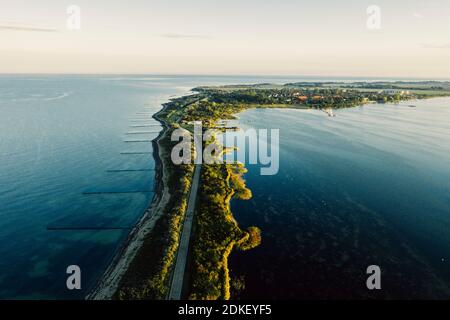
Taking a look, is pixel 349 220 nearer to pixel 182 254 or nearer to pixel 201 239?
pixel 201 239

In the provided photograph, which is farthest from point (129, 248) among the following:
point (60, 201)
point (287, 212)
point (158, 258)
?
point (287, 212)

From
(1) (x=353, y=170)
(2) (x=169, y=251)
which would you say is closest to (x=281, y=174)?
(1) (x=353, y=170)

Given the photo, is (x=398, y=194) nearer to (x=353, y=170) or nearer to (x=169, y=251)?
(x=353, y=170)

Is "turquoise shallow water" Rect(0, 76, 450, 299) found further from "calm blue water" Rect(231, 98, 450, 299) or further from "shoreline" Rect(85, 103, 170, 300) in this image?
"shoreline" Rect(85, 103, 170, 300)

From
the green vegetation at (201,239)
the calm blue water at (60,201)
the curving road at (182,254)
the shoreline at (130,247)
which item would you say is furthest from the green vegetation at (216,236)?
the calm blue water at (60,201)

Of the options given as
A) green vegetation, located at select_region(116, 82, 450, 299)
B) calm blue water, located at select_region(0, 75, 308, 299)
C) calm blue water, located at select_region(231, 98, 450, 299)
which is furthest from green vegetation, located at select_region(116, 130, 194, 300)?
calm blue water, located at select_region(231, 98, 450, 299)

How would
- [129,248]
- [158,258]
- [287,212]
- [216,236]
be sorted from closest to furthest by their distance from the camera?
[158,258]
[129,248]
[216,236]
[287,212]

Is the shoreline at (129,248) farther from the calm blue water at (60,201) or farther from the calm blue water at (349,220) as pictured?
the calm blue water at (349,220)
